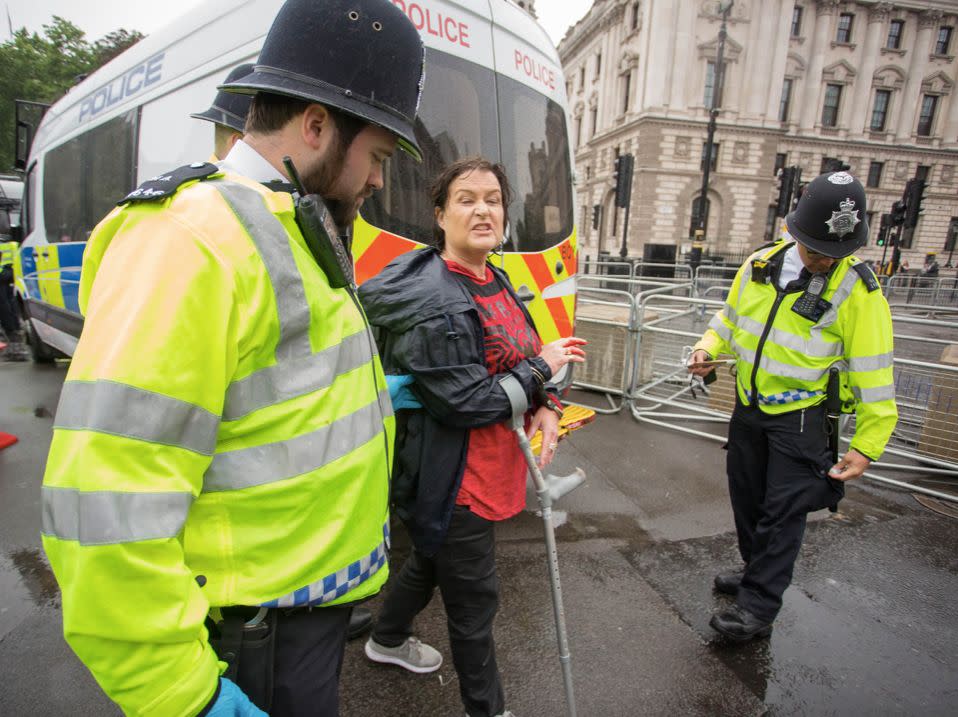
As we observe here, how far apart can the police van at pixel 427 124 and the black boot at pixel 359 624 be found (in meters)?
1.77

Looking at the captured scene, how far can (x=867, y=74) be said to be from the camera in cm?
3866

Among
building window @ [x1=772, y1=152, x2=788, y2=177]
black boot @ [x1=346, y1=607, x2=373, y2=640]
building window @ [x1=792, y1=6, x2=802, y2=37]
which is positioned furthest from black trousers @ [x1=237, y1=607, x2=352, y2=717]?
building window @ [x1=792, y1=6, x2=802, y2=37]

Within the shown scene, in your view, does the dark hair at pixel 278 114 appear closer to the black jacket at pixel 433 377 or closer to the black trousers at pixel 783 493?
the black jacket at pixel 433 377

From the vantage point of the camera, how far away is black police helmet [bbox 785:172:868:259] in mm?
2273

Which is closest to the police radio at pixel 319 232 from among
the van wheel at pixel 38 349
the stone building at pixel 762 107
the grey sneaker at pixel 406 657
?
the grey sneaker at pixel 406 657

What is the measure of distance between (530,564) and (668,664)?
0.91 meters

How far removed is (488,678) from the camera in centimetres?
186

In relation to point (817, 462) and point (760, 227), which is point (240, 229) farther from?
point (760, 227)

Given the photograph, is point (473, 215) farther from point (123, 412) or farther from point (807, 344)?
point (807, 344)

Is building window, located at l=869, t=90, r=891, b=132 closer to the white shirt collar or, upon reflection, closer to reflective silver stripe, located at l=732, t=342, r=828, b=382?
reflective silver stripe, located at l=732, t=342, r=828, b=382

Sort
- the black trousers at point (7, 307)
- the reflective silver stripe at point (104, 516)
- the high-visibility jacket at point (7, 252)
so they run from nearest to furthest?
the reflective silver stripe at point (104, 516) < the high-visibility jacket at point (7, 252) < the black trousers at point (7, 307)

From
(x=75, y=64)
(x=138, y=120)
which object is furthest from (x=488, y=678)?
(x=75, y=64)

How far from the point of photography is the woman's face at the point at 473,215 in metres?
1.82

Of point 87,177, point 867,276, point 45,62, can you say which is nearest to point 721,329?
point 867,276
